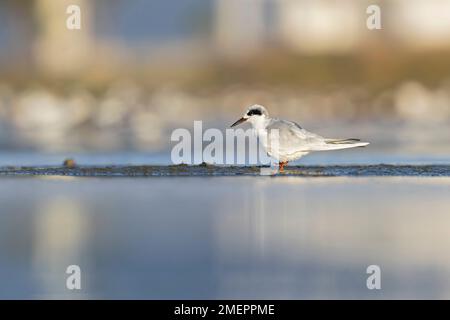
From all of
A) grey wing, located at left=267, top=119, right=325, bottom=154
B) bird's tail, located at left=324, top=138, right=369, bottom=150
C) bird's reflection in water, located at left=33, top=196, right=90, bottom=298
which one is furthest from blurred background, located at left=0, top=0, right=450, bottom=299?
bird's tail, located at left=324, top=138, right=369, bottom=150

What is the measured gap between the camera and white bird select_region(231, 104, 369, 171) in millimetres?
10977

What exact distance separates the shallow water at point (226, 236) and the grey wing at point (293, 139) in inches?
20.8

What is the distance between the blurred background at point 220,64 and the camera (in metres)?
21.1

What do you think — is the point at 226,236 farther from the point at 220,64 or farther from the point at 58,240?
the point at 220,64

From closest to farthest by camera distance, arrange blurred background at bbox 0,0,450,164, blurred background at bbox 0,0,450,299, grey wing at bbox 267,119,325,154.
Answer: blurred background at bbox 0,0,450,299 → grey wing at bbox 267,119,325,154 → blurred background at bbox 0,0,450,164

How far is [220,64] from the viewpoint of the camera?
24.3 metres

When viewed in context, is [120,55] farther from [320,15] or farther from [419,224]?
[419,224]

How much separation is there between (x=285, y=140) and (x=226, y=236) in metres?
3.58

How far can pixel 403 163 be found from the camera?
11.8 m

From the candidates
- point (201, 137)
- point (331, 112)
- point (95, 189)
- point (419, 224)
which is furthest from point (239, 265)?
point (331, 112)

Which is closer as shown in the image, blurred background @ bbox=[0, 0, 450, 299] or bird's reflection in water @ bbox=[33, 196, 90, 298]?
bird's reflection in water @ bbox=[33, 196, 90, 298]

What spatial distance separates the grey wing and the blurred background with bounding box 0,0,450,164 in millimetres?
8160

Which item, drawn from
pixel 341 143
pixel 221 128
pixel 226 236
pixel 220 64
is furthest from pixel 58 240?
pixel 220 64

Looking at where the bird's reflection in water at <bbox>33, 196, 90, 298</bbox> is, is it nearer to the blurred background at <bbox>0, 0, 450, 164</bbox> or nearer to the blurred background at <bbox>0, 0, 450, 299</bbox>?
the blurred background at <bbox>0, 0, 450, 299</bbox>
